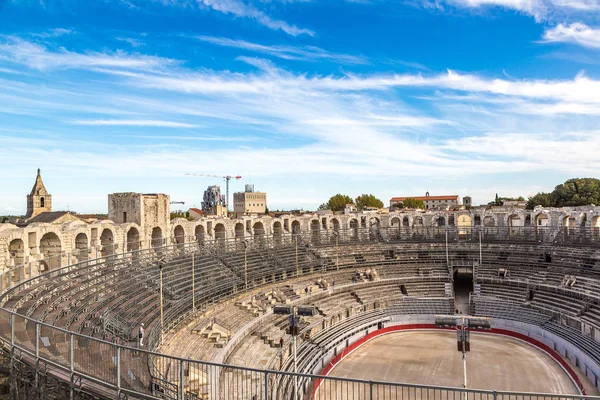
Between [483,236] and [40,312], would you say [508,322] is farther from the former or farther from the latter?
[40,312]

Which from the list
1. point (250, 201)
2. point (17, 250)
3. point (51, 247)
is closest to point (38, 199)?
point (51, 247)

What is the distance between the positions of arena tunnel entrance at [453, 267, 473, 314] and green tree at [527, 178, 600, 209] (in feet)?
163

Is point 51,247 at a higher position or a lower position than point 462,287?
higher

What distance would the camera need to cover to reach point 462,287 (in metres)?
40.0

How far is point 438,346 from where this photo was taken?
96.3ft

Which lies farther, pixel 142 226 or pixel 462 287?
pixel 462 287

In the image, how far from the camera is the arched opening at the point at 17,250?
23.5 metres

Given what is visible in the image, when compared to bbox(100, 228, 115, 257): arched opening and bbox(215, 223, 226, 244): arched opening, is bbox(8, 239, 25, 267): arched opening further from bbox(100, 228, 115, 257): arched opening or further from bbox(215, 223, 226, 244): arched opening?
bbox(215, 223, 226, 244): arched opening

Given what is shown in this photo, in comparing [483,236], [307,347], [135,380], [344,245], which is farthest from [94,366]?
[483,236]

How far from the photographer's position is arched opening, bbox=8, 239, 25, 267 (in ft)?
76.9

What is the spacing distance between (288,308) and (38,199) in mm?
66870

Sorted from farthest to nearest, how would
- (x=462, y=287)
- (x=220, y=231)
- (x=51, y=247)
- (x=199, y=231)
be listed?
(x=220, y=231), (x=199, y=231), (x=462, y=287), (x=51, y=247)

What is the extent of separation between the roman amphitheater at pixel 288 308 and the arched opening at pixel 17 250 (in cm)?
8

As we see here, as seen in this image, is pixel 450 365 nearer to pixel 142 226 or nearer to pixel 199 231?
pixel 142 226
